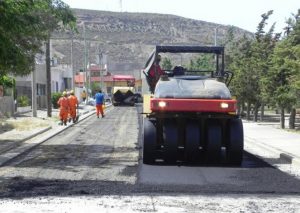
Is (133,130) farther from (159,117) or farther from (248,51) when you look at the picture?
(248,51)

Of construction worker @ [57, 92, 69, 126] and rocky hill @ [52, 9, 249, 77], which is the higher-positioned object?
rocky hill @ [52, 9, 249, 77]

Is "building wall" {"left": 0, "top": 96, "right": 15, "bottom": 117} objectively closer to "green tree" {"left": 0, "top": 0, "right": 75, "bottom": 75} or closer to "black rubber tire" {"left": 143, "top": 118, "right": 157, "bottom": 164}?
"green tree" {"left": 0, "top": 0, "right": 75, "bottom": 75}

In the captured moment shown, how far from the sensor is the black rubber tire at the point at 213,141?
560 inches

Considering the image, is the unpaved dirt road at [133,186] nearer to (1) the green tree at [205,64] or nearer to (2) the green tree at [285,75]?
(2) the green tree at [285,75]

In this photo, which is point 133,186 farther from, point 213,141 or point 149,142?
point 213,141

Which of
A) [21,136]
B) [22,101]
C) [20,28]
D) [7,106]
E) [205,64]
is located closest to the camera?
[20,28]

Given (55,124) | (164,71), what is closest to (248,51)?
(55,124)

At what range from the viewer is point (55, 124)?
104 ft

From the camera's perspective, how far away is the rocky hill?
16750 centimetres

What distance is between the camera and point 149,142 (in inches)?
563

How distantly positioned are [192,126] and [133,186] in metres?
3.37

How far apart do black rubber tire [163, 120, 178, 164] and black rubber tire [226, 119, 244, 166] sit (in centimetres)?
117

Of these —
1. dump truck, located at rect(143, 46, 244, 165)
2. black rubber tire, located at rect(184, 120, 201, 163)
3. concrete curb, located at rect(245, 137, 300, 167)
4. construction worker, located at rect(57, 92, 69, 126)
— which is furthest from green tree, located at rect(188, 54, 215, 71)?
black rubber tire, located at rect(184, 120, 201, 163)

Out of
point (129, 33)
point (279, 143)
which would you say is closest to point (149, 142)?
point (279, 143)
